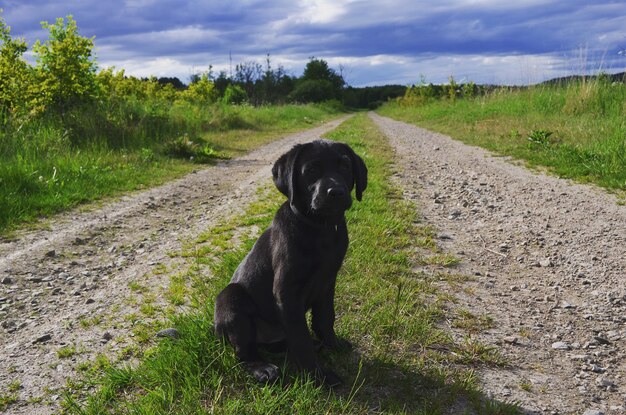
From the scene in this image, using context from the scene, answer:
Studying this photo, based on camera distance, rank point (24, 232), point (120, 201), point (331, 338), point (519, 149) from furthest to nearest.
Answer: point (519, 149) < point (120, 201) < point (24, 232) < point (331, 338)

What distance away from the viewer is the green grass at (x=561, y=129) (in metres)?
8.29

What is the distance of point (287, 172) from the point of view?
2.98 m

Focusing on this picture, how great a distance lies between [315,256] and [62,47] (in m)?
10.7

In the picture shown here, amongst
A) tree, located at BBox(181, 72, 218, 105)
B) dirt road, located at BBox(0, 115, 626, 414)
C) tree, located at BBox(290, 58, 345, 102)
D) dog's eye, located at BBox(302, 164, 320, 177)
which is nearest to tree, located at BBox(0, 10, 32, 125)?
dirt road, located at BBox(0, 115, 626, 414)

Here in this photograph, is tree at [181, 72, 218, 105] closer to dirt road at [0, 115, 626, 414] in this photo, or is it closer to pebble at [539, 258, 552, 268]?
dirt road at [0, 115, 626, 414]

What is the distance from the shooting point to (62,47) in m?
11.1

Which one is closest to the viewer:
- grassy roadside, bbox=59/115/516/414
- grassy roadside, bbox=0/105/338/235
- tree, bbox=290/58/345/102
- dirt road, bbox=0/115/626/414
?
grassy roadside, bbox=59/115/516/414

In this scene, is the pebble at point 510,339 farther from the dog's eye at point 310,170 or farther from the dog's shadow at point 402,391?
the dog's eye at point 310,170

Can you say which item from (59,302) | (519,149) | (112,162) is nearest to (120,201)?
(112,162)

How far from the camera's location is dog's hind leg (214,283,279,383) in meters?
2.90

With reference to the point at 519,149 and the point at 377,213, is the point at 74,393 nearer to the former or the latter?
the point at 377,213

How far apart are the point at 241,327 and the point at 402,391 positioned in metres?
0.97

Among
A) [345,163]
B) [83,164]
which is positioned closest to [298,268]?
[345,163]

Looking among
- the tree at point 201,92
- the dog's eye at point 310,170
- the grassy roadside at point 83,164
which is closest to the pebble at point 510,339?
the dog's eye at point 310,170
